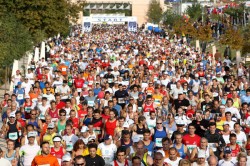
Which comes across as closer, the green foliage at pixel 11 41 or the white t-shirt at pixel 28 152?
the white t-shirt at pixel 28 152

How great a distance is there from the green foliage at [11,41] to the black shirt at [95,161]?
66.7 ft

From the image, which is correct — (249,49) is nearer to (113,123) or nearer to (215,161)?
(113,123)

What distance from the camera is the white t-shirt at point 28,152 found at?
40.4 ft

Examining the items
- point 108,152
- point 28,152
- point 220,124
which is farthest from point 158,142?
point 220,124

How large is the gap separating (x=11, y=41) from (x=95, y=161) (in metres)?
26.8

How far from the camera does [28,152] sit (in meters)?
12.4

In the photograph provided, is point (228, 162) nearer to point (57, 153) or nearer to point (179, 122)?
point (57, 153)

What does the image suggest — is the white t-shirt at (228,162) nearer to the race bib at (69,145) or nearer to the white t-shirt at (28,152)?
the race bib at (69,145)

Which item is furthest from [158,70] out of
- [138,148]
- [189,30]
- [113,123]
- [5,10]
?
[189,30]

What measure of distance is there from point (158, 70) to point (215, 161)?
16.8 m

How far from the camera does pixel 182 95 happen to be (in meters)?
19.2

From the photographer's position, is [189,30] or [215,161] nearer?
[215,161]

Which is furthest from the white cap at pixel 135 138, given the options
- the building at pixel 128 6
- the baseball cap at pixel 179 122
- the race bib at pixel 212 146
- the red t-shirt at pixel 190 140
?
the building at pixel 128 6

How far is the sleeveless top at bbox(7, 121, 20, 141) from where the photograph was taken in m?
14.5
